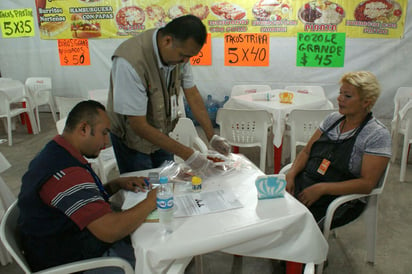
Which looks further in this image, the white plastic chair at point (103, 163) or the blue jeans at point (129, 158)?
the white plastic chair at point (103, 163)

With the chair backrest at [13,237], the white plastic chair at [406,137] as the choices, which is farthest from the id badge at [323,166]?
the white plastic chair at [406,137]

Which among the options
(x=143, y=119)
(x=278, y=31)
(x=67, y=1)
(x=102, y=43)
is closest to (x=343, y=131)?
(x=143, y=119)

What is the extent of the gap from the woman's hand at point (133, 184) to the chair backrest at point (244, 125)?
1.50m

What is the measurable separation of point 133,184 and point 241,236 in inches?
24.2

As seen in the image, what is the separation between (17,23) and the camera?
578 centimetres

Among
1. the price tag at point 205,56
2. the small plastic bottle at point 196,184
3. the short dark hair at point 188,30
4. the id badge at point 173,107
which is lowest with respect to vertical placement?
the small plastic bottle at point 196,184

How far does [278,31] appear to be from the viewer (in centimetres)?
479

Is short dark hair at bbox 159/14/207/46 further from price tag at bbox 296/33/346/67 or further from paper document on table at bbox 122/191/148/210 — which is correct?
price tag at bbox 296/33/346/67

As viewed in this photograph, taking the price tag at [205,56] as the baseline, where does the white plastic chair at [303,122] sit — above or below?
below

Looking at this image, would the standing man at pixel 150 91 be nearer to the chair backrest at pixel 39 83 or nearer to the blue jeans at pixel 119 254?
the blue jeans at pixel 119 254

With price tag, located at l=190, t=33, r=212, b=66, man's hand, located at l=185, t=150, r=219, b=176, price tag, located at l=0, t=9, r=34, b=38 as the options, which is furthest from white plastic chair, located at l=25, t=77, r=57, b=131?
man's hand, located at l=185, t=150, r=219, b=176

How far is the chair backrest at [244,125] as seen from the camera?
294cm

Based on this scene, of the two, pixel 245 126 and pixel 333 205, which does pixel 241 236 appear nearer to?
pixel 333 205

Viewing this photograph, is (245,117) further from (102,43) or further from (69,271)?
(102,43)
